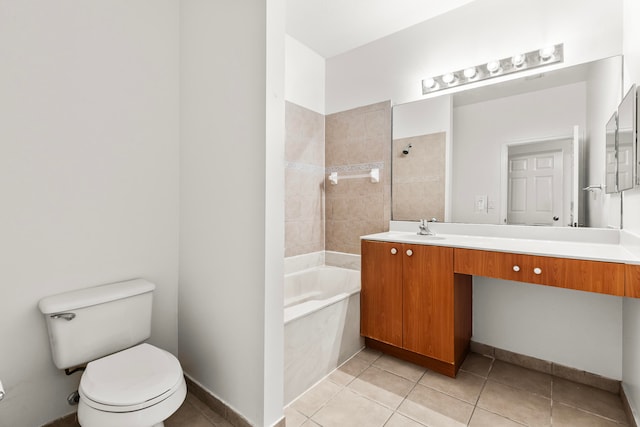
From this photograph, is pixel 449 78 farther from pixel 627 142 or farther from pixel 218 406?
pixel 218 406

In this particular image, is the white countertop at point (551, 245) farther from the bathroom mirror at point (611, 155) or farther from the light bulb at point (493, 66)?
the light bulb at point (493, 66)

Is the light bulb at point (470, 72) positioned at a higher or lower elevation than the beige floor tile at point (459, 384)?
higher

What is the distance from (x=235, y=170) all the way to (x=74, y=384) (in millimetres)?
1372

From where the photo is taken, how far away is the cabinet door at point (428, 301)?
1.89m

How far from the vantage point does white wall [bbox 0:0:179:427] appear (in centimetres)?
136

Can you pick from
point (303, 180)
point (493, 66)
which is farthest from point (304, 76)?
point (493, 66)

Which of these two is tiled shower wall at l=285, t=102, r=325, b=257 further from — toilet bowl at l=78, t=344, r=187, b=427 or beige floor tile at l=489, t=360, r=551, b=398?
beige floor tile at l=489, t=360, r=551, b=398

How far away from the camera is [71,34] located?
1.49m

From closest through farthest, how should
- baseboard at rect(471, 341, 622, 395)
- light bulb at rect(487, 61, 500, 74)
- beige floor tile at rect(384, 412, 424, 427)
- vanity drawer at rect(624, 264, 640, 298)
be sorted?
vanity drawer at rect(624, 264, 640, 298)
beige floor tile at rect(384, 412, 424, 427)
baseboard at rect(471, 341, 622, 395)
light bulb at rect(487, 61, 500, 74)

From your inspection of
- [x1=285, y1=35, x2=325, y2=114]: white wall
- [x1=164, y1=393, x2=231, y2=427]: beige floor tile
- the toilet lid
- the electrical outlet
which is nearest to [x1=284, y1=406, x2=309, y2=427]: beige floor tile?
[x1=164, y1=393, x2=231, y2=427]: beige floor tile

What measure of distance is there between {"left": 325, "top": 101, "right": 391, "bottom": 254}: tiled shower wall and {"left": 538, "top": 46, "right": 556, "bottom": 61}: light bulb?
110 centimetres

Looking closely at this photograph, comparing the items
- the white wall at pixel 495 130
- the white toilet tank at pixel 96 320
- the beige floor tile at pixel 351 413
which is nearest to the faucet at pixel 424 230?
the white wall at pixel 495 130

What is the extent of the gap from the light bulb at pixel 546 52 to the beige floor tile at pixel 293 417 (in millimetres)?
2621

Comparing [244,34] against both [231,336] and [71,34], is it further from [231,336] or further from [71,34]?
[231,336]
